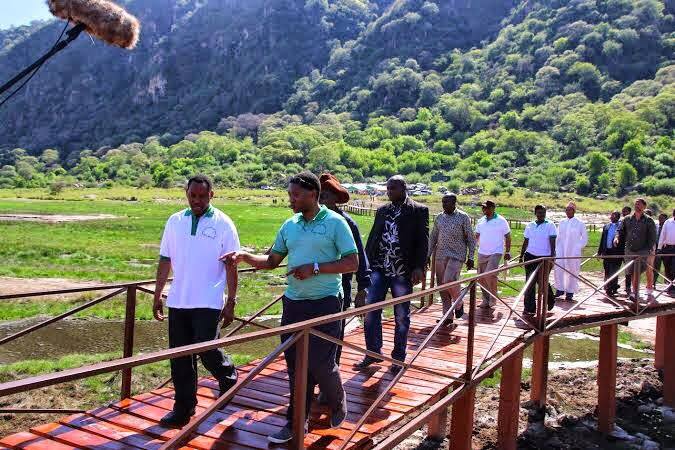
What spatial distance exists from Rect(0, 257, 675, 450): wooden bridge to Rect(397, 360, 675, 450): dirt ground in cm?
67

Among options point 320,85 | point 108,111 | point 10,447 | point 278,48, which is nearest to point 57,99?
point 108,111

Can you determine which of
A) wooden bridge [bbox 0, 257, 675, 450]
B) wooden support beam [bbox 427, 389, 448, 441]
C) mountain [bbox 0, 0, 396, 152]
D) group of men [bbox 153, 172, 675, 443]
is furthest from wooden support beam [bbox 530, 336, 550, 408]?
mountain [bbox 0, 0, 396, 152]

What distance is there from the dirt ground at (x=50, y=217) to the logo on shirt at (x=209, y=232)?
43920mm

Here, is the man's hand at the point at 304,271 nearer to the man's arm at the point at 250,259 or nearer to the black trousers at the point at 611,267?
the man's arm at the point at 250,259

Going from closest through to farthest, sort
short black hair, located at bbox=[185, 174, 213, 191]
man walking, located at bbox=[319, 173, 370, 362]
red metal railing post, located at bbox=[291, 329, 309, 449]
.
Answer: red metal railing post, located at bbox=[291, 329, 309, 449] < short black hair, located at bbox=[185, 174, 213, 191] < man walking, located at bbox=[319, 173, 370, 362]

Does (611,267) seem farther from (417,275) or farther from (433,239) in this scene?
(417,275)

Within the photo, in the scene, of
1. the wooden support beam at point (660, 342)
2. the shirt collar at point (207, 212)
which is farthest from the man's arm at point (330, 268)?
the wooden support beam at point (660, 342)

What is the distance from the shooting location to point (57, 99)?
632ft

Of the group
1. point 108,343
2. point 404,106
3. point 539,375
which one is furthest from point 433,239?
point 404,106

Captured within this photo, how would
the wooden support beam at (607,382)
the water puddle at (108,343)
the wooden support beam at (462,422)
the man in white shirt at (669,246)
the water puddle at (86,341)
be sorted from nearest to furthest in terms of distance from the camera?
the wooden support beam at (462,422) → the wooden support beam at (607,382) → the man in white shirt at (669,246) → the water puddle at (86,341) → the water puddle at (108,343)

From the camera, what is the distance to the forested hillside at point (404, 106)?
104 meters

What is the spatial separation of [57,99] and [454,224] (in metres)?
207

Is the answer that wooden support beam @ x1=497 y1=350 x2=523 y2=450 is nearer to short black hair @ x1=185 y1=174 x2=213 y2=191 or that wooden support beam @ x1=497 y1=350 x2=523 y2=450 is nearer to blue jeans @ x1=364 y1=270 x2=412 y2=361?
blue jeans @ x1=364 y1=270 x2=412 y2=361

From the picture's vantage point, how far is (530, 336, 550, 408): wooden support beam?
10047mm
